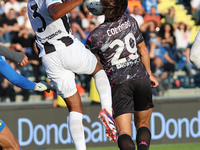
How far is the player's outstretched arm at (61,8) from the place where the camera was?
5.11m

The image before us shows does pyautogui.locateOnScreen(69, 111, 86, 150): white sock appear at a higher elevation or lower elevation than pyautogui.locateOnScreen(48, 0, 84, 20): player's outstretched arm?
lower

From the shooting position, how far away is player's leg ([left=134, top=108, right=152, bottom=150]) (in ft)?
19.3

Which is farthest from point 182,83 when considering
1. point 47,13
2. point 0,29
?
point 47,13

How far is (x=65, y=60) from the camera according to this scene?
222 inches

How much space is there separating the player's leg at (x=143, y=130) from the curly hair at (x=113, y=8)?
1.31m

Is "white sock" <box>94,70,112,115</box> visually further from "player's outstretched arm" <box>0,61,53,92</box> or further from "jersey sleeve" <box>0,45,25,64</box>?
"jersey sleeve" <box>0,45,25,64</box>

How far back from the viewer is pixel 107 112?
5.39 m

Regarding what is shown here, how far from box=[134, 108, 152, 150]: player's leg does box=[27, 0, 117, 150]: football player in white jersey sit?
Result: 0.68m

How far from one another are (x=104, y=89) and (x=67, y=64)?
1.77 feet

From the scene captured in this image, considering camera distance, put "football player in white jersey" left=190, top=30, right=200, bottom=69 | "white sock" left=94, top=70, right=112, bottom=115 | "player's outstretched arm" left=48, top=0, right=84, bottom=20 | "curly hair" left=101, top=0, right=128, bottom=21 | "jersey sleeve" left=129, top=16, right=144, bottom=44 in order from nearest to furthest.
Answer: "football player in white jersey" left=190, top=30, right=200, bottom=69, "player's outstretched arm" left=48, top=0, right=84, bottom=20, "white sock" left=94, top=70, right=112, bottom=115, "curly hair" left=101, top=0, right=128, bottom=21, "jersey sleeve" left=129, top=16, right=144, bottom=44

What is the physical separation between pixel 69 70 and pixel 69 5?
0.95 m

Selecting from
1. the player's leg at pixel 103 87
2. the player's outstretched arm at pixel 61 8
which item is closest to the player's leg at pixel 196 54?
the player's outstretched arm at pixel 61 8

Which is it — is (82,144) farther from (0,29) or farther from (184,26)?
(184,26)

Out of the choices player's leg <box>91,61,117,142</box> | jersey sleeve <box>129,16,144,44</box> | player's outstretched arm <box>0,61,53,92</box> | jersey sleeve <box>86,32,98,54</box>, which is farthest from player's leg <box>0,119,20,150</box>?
jersey sleeve <box>129,16,144,44</box>
